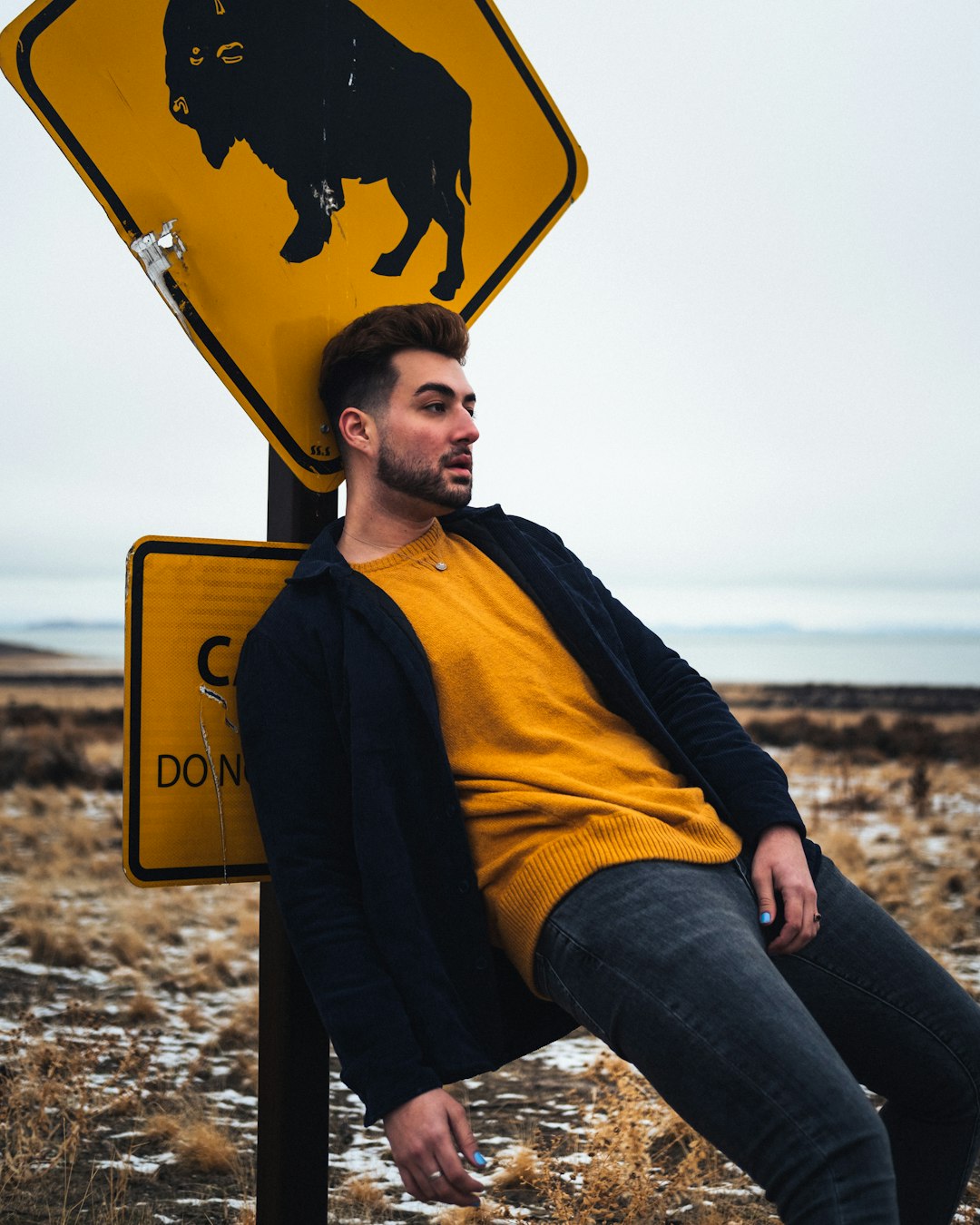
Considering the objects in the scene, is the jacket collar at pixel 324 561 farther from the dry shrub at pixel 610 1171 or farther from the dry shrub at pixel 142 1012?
the dry shrub at pixel 142 1012

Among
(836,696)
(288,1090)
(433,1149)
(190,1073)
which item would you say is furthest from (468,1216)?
(836,696)

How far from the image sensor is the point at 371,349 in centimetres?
202

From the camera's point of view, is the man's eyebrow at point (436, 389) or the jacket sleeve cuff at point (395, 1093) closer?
the jacket sleeve cuff at point (395, 1093)

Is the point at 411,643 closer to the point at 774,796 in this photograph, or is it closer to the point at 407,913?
the point at 407,913

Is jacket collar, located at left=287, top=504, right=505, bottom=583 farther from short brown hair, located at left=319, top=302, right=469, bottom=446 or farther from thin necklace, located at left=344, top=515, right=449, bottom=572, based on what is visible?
short brown hair, located at left=319, top=302, right=469, bottom=446

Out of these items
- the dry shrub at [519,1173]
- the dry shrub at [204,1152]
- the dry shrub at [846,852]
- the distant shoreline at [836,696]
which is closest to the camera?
the dry shrub at [519,1173]

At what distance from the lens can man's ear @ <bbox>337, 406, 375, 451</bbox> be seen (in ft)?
6.77

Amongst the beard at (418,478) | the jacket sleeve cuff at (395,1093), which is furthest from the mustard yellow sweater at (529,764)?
the jacket sleeve cuff at (395,1093)

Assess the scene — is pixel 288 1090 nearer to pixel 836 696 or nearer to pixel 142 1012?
pixel 142 1012

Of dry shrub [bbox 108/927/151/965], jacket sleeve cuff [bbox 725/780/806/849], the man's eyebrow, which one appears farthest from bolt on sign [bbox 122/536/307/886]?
dry shrub [bbox 108/927/151/965]

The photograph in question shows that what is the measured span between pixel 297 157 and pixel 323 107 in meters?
0.13

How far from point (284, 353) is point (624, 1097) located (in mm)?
2904

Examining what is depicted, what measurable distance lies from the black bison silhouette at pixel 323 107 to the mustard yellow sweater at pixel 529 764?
2.25 feet

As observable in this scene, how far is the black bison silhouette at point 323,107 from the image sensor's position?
1.93 m
